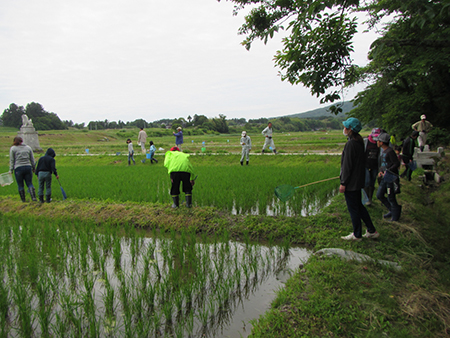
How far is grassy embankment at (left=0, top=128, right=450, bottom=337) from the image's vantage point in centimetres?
217

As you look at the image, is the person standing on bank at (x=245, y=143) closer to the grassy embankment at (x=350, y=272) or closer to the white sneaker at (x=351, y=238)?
the grassy embankment at (x=350, y=272)

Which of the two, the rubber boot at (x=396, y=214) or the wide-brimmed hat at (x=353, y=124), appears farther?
the rubber boot at (x=396, y=214)

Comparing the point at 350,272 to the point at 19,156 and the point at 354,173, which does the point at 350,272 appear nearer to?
the point at 354,173

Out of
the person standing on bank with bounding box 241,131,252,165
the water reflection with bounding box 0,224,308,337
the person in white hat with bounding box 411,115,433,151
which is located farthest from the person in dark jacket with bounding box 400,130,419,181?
the person standing on bank with bounding box 241,131,252,165

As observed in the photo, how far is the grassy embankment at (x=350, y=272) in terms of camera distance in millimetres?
2174

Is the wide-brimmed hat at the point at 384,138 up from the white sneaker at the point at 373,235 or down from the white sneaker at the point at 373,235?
up

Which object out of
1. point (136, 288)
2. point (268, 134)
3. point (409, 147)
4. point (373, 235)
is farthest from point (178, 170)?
point (268, 134)

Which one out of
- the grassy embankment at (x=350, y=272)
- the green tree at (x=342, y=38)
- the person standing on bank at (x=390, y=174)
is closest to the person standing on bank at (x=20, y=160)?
the grassy embankment at (x=350, y=272)

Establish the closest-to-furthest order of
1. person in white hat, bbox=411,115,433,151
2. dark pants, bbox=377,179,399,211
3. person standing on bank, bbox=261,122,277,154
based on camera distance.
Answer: dark pants, bbox=377,179,399,211, person in white hat, bbox=411,115,433,151, person standing on bank, bbox=261,122,277,154

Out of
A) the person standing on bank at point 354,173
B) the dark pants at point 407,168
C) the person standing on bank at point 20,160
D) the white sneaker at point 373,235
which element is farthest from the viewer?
the dark pants at point 407,168

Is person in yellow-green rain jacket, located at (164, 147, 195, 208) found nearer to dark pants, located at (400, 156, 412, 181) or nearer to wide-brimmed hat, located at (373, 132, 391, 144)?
wide-brimmed hat, located at (373, 132, 391, 144)

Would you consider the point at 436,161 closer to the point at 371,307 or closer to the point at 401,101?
the point at 401,101

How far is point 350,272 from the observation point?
2.93m

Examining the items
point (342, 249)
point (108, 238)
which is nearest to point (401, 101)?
point (342, 249)
